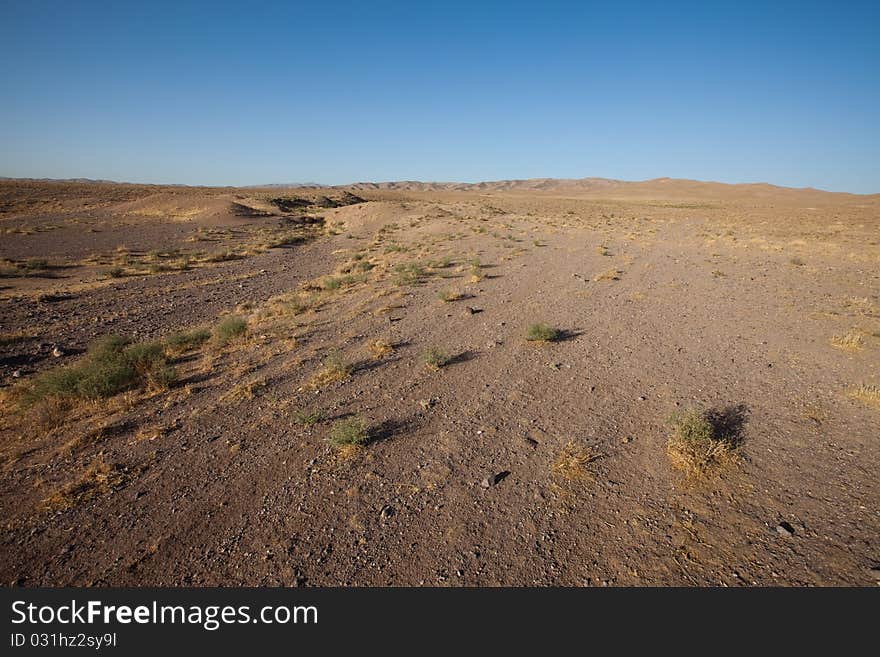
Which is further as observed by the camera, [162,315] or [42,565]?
[162,315]

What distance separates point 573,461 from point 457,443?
4.55ft

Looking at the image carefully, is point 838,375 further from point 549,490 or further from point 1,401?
point 1,401

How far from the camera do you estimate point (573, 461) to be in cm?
459

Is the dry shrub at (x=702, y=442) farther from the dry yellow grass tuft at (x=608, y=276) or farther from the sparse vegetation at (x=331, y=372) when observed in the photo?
the dry yellow grass tuft at (x=608, y=276)

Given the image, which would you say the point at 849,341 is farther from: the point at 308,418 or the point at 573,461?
the point at 308,418

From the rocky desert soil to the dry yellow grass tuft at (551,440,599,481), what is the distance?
24 millimetres

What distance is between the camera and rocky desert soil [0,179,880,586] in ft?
11.5

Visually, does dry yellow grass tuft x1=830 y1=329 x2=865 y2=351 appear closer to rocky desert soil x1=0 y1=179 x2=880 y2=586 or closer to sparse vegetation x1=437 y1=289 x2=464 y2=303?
rocky desert soil x1=0 y1=179 x2=880 y2=586

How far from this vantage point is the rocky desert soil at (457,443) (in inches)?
138

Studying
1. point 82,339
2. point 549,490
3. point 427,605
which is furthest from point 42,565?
point 82,339

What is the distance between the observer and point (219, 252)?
2275 cm

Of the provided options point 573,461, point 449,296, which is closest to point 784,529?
point 573,461

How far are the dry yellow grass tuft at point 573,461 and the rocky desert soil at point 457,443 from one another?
0.08ft

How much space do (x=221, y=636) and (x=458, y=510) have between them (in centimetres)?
213
